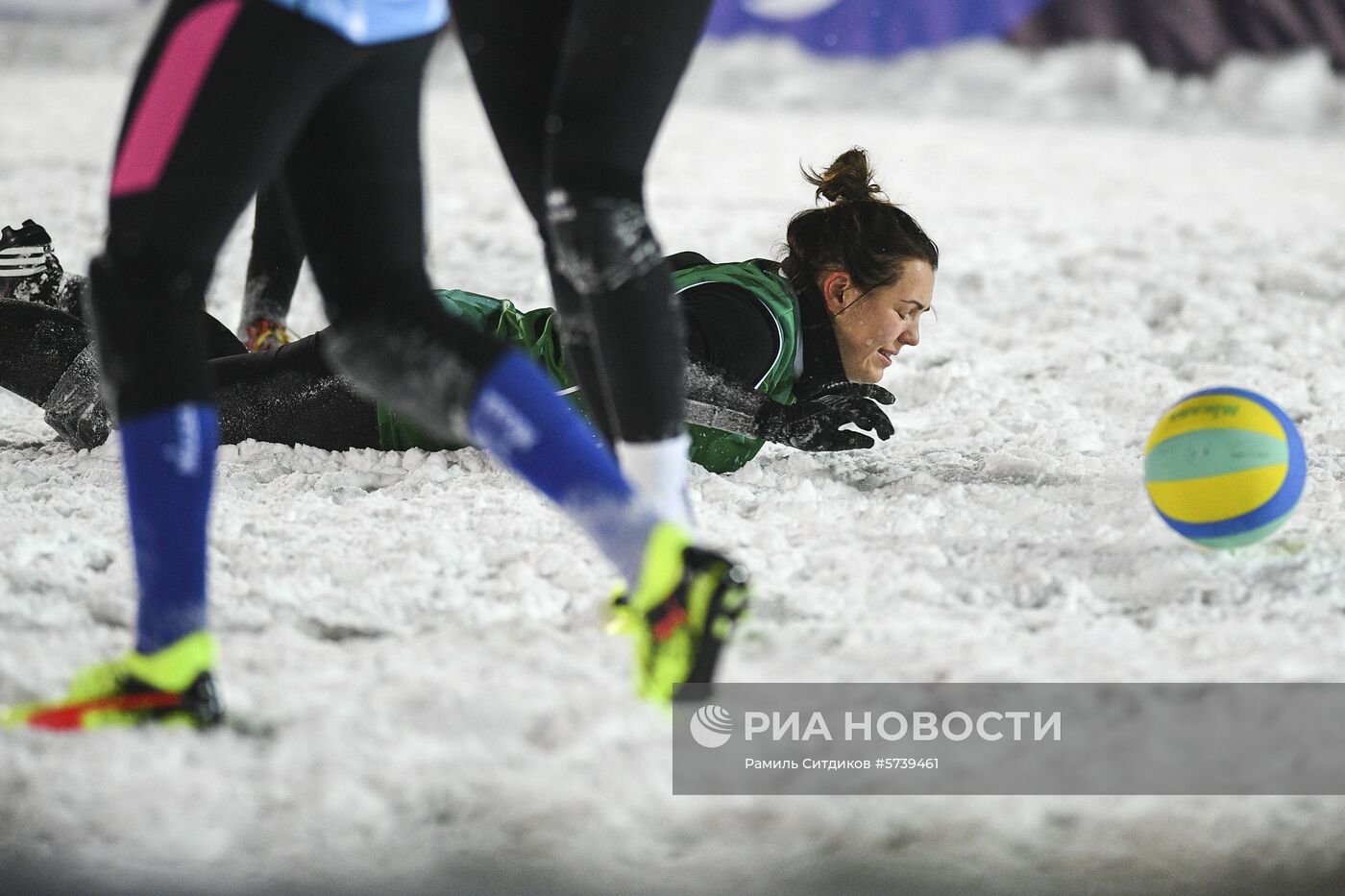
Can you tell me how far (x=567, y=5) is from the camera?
137 centimetres

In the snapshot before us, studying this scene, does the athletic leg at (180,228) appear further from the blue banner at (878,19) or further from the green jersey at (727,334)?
the blue banner at (878,19)

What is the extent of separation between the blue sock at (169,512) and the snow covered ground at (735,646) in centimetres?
11

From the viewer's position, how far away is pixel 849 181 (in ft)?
7.23

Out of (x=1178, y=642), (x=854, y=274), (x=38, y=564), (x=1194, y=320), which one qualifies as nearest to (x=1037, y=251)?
(x=1194, y=320)

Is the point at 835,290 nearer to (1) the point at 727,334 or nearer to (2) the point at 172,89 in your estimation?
(1) the point at 727,334

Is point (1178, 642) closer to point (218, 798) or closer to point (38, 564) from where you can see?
point (218, 798)

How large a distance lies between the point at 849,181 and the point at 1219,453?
0.82 metres

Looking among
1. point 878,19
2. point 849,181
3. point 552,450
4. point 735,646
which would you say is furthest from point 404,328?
point 878,19

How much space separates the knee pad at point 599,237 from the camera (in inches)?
48.7

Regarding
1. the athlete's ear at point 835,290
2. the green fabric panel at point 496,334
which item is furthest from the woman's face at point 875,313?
the green fabric panel at point 496,334

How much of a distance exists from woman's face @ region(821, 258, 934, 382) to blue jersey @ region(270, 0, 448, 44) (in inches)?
45.5

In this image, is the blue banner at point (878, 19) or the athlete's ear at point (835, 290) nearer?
the athlete's ear at point (835, 290)

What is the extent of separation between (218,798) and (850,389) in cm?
132

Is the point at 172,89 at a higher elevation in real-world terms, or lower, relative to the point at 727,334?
lower
